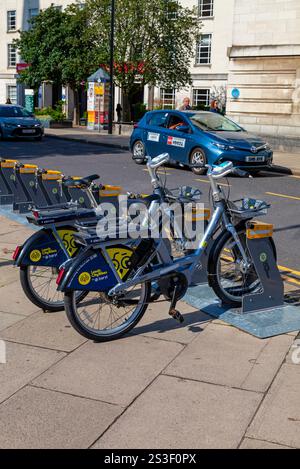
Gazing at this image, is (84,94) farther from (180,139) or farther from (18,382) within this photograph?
(18,382)

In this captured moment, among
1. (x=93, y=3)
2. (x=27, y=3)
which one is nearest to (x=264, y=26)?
(x=93, y=3)

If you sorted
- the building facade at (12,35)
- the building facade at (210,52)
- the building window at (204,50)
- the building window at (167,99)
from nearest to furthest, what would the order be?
the building facade at (210,52)
the building window at (204,50)
the building window at (167,99)
the building facade at (12,35)

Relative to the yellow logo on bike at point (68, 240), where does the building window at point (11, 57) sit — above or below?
above

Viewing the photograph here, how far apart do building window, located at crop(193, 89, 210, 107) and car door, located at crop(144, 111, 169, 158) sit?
25.1 metres

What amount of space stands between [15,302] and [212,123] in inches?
465

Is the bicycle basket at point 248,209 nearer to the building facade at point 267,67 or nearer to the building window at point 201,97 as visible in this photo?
the building facade at point 267,67

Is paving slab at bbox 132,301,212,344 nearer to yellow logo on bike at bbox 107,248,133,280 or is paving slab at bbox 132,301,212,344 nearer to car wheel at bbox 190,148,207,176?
yellow logo on bike at bbox 107,248,133,280

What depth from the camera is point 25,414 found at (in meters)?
3.73

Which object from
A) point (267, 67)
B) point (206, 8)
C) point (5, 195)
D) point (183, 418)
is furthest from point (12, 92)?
point (183, 418)

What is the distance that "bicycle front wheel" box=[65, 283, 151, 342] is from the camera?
488cm

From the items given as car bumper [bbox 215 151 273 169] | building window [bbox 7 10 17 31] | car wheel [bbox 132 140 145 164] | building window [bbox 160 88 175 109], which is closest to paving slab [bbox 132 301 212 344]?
car bumper [bbox 215 151 273 169]

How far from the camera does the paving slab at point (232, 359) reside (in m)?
4.27

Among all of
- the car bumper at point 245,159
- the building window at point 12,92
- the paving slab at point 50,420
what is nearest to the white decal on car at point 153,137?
the car bumper at point 245,159

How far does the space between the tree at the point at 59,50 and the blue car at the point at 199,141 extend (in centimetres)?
1822
